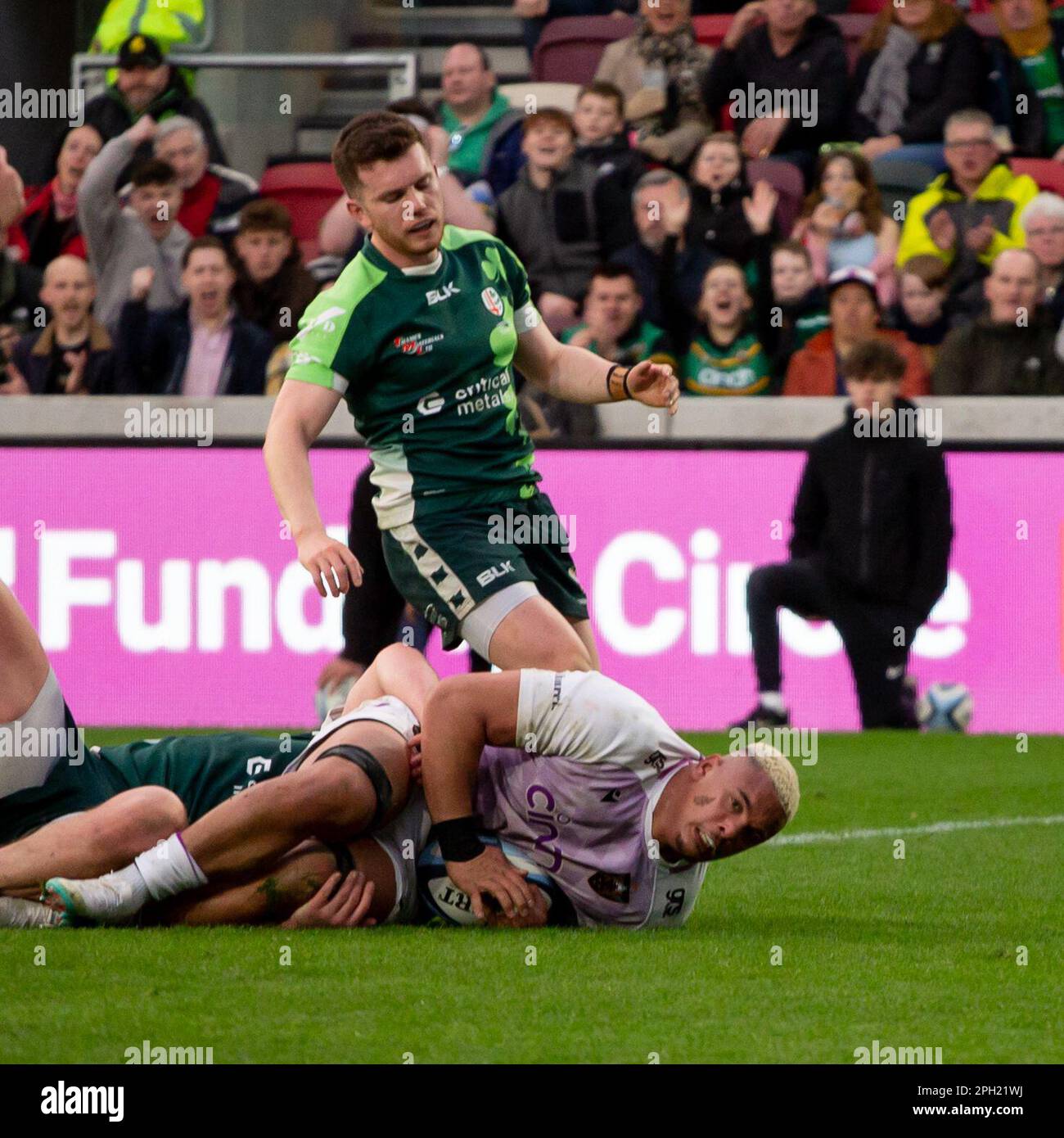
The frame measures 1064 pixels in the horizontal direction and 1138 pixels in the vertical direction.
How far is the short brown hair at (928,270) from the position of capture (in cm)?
1196

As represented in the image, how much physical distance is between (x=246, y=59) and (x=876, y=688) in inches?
230

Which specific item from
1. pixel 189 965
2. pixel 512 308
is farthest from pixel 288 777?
pixel 512 308

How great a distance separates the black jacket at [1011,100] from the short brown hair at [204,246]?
4.57 metres

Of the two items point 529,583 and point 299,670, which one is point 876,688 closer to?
point 299,670

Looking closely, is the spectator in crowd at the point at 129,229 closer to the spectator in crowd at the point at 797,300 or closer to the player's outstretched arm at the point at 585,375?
the spectator in crowd at the point at 797,300

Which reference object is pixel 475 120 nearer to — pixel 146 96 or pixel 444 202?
pixel 444 202

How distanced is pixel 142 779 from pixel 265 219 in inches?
279

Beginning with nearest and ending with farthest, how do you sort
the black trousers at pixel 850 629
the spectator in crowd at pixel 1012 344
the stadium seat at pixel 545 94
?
the black trousers at pixel 850 629 → the spectator in crowd at pixel 1012 344 → the stadium seat at pixel 545 94

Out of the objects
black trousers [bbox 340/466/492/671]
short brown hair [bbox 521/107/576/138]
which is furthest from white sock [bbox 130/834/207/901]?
short brown hair [bbox 521/107/576/138]

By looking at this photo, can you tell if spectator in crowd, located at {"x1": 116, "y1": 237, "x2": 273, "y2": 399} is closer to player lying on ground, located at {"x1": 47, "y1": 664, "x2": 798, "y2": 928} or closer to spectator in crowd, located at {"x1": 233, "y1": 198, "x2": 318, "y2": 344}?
spectator in crowd, located at {"x1": 233, "y1": 198, "x2": 318, "y2": 344}

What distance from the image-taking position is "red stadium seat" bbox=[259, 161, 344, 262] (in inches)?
529

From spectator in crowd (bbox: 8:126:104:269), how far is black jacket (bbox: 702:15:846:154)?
12.2ft

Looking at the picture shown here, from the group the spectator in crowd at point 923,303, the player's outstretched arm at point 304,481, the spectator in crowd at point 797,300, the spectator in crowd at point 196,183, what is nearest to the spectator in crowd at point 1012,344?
the spectator in crowd at point 923,303
